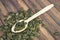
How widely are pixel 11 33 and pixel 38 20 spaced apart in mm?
264

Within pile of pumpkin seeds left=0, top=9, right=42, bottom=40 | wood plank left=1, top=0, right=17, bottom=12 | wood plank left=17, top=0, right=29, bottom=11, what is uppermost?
wood plank left=17, top=0, right=29, bottom=11

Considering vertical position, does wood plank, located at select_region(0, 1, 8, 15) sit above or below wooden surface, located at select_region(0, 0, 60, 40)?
below

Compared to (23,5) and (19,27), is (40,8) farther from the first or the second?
(19,27)

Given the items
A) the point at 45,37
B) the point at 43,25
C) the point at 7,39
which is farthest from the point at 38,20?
the point at 7,39

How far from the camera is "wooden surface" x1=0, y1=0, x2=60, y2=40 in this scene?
1313 mm

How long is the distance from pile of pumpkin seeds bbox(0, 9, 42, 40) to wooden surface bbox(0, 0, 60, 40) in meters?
0.05

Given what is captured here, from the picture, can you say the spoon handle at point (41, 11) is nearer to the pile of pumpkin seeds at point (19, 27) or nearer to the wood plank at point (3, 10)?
the pile of pumpkin seeds at point (19, 27)

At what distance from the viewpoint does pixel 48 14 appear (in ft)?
4.56

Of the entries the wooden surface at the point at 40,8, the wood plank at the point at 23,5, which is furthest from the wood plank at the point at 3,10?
the wood plank at the point at 23,5

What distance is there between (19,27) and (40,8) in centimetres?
30

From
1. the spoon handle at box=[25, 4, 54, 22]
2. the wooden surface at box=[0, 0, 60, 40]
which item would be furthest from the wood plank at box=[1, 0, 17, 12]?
Result: the spoon handle at box=[25, 4, 54, 22]

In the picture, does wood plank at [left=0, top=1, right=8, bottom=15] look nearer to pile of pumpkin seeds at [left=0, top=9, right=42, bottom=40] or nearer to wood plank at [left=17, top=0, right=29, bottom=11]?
pile of pumpkin seeds at [left=0, top=9, right=42, bottom=40]

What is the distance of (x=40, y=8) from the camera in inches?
56.1

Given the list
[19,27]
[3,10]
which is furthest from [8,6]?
[19,27]
